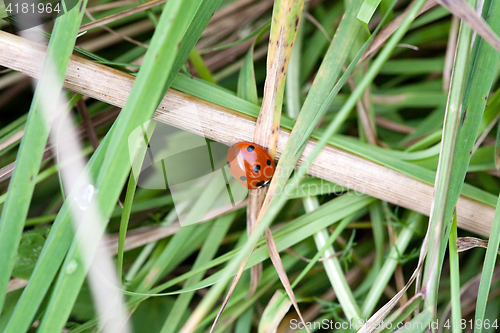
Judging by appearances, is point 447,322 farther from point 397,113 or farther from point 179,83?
point 179,83

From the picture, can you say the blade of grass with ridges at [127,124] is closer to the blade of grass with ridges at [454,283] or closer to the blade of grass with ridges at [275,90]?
the blade of grass with ridges at [275,90]

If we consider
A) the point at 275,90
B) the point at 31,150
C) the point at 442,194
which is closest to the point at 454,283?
the point at 442,194

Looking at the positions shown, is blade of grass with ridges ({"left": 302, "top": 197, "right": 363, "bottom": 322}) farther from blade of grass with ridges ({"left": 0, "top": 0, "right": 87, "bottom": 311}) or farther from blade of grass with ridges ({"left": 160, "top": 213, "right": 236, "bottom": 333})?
blade of grass with ridges ({"left": 0, "top": 0, "right": 87, "bottom": 311})

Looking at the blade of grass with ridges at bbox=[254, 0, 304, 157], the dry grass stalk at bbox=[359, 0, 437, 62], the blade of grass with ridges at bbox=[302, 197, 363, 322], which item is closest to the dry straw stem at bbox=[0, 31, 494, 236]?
the blade of grass with ridges at bbox=[254, 0, 304, 157]

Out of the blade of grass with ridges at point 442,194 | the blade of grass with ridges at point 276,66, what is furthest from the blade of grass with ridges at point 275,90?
the blade of grass with ridges at point 442,194

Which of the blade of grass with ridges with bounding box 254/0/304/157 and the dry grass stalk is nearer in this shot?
the blade of grass with ridges with bounding box 254/0/304/157

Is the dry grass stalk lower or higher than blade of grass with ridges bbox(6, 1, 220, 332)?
higher
